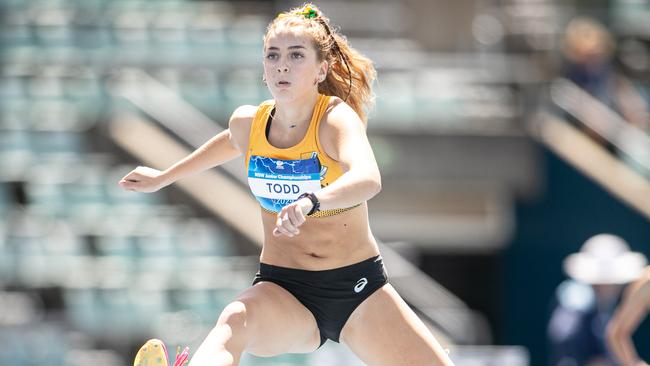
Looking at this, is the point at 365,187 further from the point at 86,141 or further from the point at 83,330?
the point at 86,141

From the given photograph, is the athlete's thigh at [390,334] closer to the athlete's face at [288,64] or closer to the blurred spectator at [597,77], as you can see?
the athlete's face at [288,64]

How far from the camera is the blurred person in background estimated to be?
7.64 m

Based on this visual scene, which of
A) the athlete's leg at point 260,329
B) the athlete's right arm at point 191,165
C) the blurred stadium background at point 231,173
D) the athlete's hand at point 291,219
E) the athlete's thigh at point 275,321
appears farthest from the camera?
the blurred stadium background at point 231,173

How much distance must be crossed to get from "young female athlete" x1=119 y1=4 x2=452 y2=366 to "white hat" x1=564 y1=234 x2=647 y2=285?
4848mm

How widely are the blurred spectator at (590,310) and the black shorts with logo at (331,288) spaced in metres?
4.32

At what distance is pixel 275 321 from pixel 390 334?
1.46 feet

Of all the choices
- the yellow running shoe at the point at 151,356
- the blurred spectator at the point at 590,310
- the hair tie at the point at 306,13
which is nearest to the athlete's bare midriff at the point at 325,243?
the yellow running shoe at the point at 151,356

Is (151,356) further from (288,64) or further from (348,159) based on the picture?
(288,64)

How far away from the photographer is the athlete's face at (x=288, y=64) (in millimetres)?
5383

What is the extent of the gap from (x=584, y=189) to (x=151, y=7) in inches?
188

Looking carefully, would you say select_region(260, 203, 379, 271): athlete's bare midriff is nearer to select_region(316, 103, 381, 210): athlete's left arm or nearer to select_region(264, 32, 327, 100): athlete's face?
select_region(316, 103, 381, 210): athlete's left arm

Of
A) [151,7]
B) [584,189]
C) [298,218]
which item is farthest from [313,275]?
[151,7]

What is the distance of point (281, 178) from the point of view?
5391mm

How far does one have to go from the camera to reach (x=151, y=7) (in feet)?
49.3
